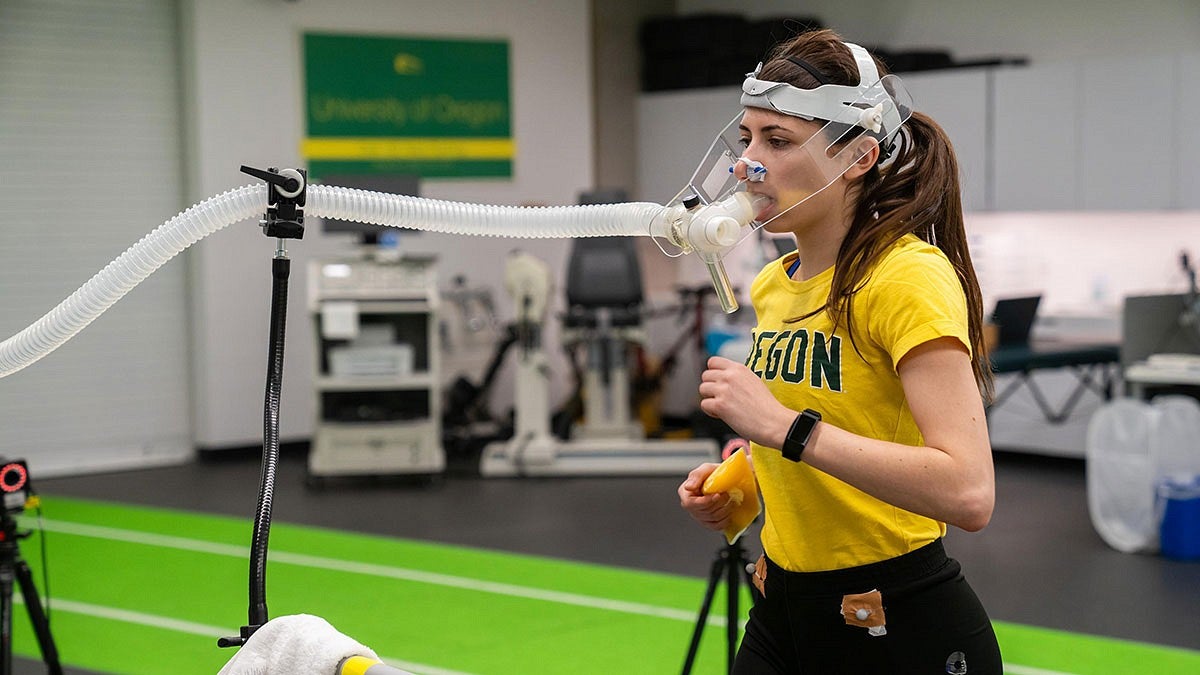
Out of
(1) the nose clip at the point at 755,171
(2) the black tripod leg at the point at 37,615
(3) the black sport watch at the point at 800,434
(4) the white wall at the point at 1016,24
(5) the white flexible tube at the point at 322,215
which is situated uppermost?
(4) the white wall at the point at 1016,24

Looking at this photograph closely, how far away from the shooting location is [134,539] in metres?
6.55

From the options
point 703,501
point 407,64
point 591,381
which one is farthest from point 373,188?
point 703,501

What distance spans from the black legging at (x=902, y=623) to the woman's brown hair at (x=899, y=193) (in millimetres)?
277

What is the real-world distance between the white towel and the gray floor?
145 inches

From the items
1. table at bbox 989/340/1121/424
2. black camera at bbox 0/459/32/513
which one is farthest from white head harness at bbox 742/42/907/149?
table at bbox 989/340/1121/424

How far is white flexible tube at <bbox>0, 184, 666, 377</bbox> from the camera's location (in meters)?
1.71

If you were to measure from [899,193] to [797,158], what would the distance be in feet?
0.51

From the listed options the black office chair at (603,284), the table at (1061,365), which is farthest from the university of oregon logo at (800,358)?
the black office chair at (603,284)

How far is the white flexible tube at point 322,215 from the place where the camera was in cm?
171

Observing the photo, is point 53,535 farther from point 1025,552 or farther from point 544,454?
point 1025,552

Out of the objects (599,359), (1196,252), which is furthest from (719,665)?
(1196,252)

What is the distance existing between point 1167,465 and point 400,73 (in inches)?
208

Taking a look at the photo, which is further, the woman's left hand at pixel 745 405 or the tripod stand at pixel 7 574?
the tripod stand at pixel 7 574

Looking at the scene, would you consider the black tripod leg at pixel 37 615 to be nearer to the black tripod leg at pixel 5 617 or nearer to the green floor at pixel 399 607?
the black tripod leg at pixel 5 617
